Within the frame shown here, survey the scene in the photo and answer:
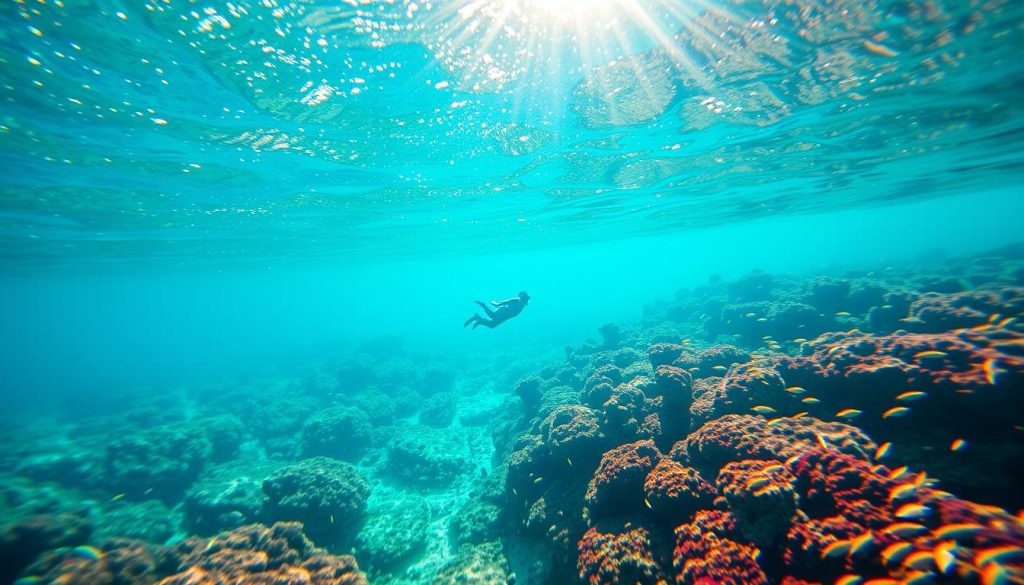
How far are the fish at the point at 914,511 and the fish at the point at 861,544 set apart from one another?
42 cm

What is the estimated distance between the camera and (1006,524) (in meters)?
3.36

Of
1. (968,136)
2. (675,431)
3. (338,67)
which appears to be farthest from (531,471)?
(968,136)

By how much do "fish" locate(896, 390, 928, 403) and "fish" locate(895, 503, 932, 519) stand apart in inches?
95.7

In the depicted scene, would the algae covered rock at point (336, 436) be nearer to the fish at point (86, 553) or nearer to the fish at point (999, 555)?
the fish at point (86, 553)

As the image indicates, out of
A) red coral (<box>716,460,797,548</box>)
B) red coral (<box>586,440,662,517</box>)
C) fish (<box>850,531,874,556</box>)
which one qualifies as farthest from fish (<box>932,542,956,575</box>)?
red coral (<box>586,440,662,517</box>)

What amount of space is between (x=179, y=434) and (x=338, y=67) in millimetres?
15535

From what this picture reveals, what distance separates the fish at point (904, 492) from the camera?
3865 mm

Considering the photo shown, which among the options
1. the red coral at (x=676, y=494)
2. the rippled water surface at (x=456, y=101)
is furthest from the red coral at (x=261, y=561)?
the rippled water surface at (x=456, y=101)

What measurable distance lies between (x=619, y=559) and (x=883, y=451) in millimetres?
4001

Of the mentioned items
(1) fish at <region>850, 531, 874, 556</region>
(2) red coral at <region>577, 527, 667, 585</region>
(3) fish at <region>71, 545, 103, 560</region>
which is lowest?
(2) red coral at <region>577, 527, 667, 585</region>

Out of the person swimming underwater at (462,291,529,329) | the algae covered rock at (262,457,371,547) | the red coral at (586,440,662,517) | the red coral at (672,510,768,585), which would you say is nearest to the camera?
the red coral at (672,510,768,585)

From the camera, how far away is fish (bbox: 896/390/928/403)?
17.6ft

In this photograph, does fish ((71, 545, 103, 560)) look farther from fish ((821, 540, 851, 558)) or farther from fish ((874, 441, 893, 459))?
fish ((874, 441, 893, 459))

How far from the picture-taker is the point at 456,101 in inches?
420
